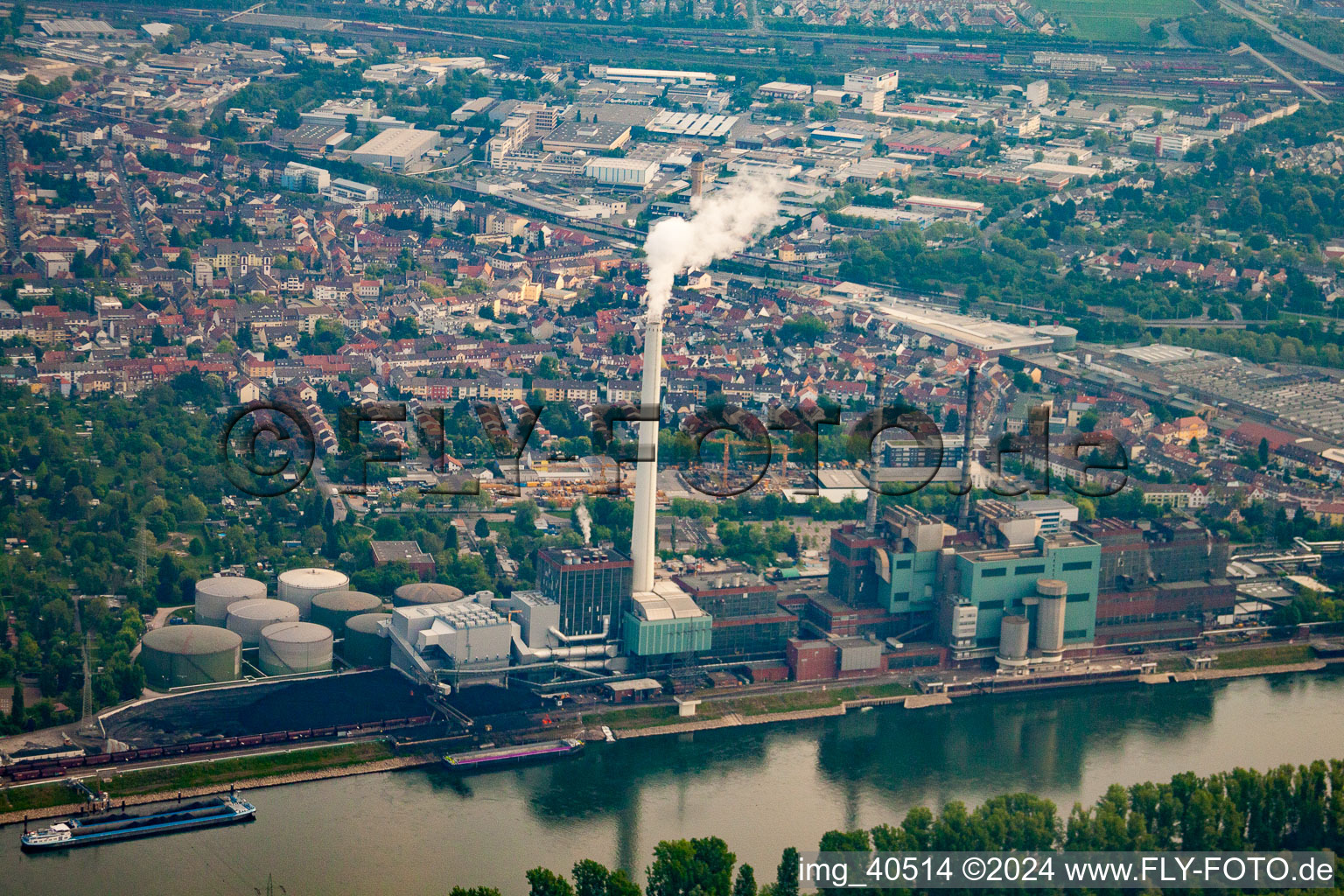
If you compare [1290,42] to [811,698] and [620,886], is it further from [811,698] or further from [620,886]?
[620,886]

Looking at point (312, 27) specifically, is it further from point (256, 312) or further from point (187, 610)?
point (187, 610)

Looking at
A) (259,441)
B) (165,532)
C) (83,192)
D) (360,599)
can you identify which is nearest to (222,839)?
(360,599)

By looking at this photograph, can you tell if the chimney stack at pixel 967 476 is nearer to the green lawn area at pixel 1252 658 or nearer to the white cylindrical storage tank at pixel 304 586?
the green lawn area at pixel 1252 658

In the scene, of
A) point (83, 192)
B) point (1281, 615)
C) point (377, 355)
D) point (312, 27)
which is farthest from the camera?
point (312, 27)

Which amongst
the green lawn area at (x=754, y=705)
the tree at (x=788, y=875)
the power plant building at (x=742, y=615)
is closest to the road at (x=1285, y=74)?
the power plant building at (x=742, y=615)

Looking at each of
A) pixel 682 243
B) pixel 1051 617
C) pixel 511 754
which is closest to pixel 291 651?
pixel 511 754

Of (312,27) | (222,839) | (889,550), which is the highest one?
(312,27)

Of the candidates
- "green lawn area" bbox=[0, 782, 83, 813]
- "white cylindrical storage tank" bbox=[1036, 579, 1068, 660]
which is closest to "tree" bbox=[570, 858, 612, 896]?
"green lawn area" bbox=[0, 782, 83, 813]
